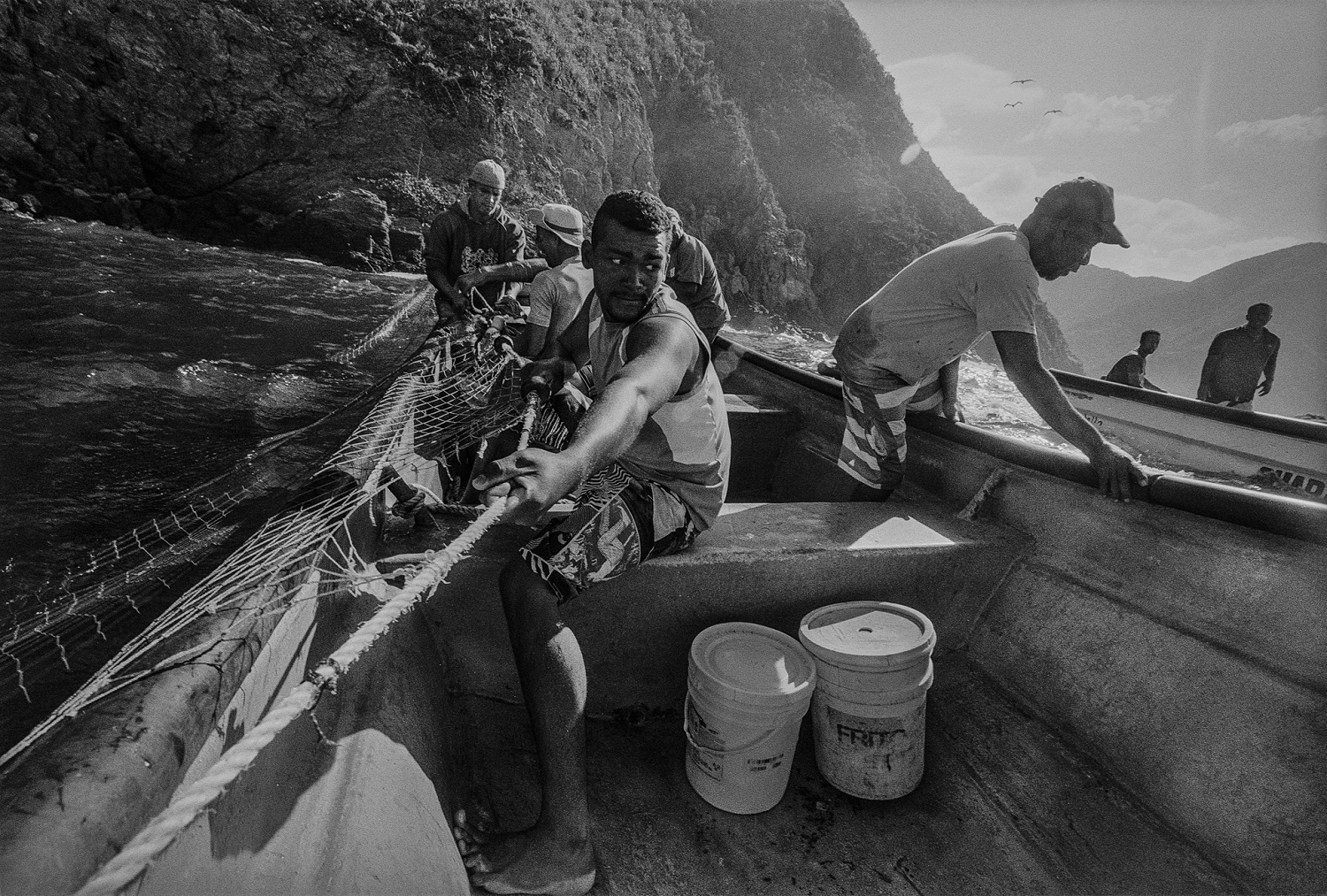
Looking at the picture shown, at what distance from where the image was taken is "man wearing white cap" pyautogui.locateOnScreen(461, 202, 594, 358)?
480 cm

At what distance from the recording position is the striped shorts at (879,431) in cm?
345

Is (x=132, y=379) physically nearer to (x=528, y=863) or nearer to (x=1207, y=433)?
(x=528, y=863)

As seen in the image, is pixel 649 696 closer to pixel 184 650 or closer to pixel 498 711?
pixel 498 711

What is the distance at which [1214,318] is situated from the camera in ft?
387

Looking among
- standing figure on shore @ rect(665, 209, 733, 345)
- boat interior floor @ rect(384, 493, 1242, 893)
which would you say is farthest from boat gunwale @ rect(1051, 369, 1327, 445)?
boat interior floor @ rect(384, 493, 1242, 893)

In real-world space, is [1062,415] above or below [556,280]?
below

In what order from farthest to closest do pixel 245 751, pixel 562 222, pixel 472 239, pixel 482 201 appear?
pixel 472 239 < pixel 482 201 < pixel 562 222 < pixel 245 751

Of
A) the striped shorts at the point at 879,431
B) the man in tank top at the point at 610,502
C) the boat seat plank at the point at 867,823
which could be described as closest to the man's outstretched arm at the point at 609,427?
the man in tank top at the point at 610,502

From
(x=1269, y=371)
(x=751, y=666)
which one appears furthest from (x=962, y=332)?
(x=1269, y=371)

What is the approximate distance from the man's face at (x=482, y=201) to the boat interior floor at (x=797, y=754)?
213 inches

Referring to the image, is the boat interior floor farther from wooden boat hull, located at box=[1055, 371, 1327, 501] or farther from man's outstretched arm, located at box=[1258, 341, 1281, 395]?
man's outstretched arm, located at box=[1258, 341, 1281, 395]

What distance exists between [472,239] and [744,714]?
648cm

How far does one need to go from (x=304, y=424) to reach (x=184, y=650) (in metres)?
5.61

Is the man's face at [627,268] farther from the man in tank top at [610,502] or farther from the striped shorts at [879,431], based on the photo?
the striped shorts at [879,431]
